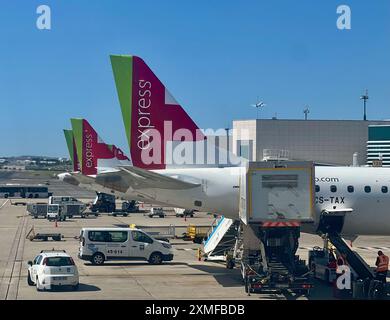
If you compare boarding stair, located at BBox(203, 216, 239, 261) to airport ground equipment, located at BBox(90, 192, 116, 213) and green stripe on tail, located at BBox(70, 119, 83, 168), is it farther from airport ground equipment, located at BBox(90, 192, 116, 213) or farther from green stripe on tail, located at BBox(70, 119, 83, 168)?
airport ground equipment, located at BBox(90, 192, 116, 213)

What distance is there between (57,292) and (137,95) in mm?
10563

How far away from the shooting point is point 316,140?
93.6m

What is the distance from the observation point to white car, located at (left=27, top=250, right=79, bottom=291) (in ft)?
96.0

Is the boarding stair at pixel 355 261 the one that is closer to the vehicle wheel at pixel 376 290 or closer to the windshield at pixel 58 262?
the vehicle wheel at pixel 376 290

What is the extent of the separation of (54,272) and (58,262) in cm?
67

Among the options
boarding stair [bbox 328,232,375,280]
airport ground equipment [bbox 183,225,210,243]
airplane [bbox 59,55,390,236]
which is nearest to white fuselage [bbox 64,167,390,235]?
airplane [bbox 59,55,390,236]

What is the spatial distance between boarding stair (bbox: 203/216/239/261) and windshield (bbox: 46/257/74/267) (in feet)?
34.5

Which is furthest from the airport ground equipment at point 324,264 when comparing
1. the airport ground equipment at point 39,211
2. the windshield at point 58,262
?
the airport ground equipment at point 39,211

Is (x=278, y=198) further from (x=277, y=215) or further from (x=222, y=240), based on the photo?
(x=222, y=240)

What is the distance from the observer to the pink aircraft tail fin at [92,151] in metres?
72.8

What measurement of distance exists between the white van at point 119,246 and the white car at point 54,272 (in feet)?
25.8

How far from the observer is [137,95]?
3422cm

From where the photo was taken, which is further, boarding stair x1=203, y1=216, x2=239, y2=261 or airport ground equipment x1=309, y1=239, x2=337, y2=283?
boarding stair x1=203, y1=216, x2=239, y2=261
